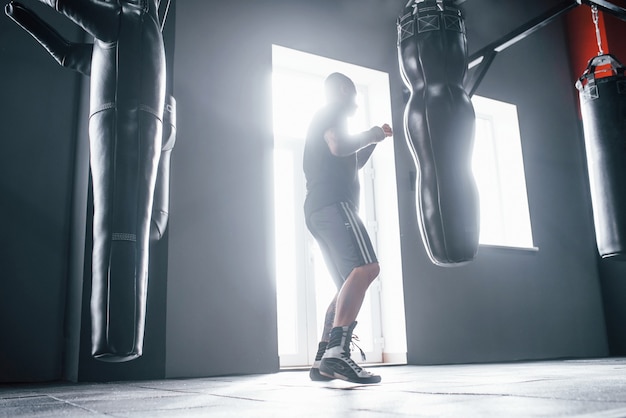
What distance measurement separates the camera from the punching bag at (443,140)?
1044 mm

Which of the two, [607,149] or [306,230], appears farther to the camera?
[306,230]

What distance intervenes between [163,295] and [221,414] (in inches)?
84.9

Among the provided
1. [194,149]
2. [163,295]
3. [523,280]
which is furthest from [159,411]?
[523,280]

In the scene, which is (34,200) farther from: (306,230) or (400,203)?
(400,203)

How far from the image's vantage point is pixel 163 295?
324cm

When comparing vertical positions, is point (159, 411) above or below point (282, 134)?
below

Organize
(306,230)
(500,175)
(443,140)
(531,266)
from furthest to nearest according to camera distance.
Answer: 1. (500,175)
2. (531,266)
3. (306,230)
4. (443,140)

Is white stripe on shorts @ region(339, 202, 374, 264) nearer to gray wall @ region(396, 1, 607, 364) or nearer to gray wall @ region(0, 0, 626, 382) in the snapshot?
gray wall @ region(0, 0, 626, 382)

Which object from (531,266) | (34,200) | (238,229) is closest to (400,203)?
(238,229)

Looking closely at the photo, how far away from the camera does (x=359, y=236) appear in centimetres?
231

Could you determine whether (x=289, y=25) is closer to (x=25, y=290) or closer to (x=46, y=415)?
(x=25, y=290)

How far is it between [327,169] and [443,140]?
4.52 ft

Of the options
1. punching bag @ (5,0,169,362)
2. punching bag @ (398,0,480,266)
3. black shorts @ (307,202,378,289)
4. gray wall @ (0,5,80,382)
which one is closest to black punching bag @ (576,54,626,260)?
black shorts @ (307,202,378,289)

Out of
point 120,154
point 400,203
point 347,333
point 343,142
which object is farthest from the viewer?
point 400,203
